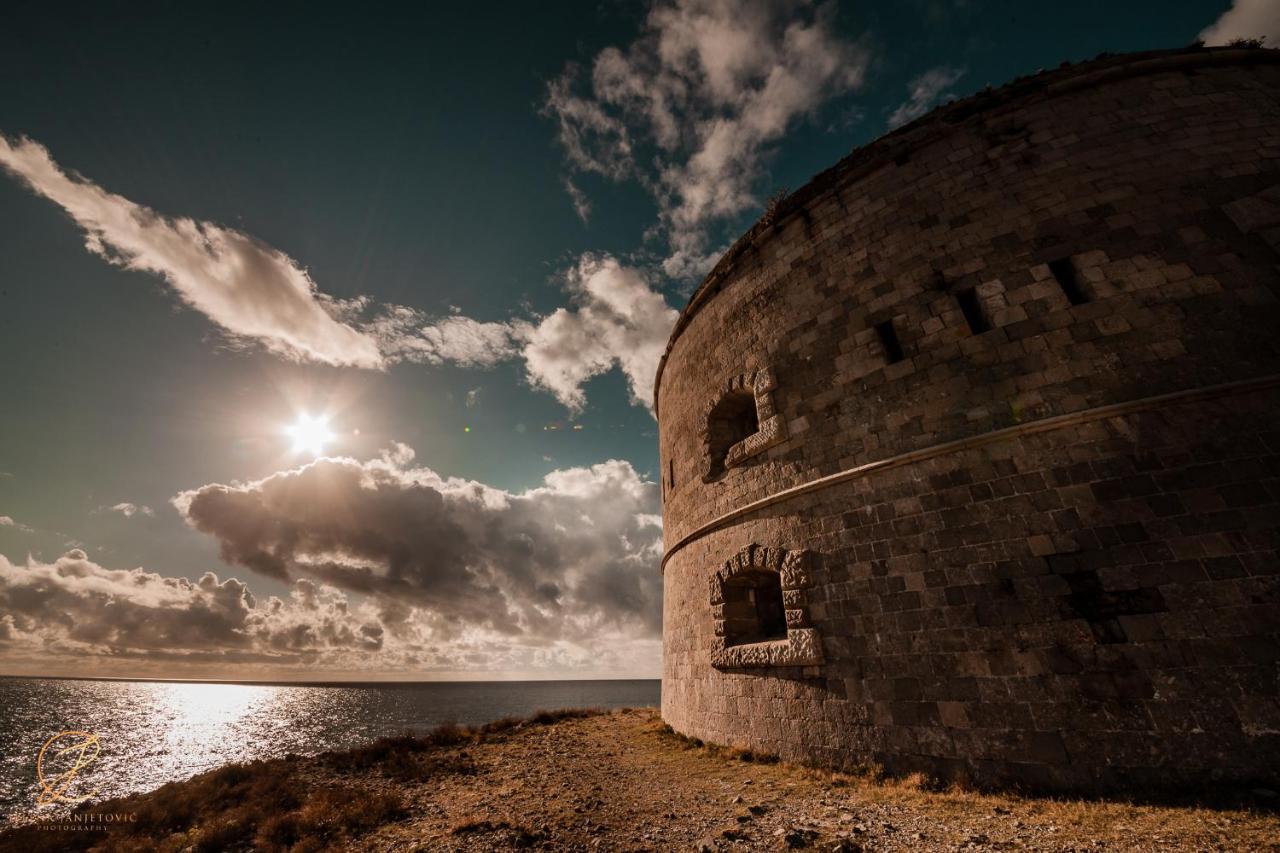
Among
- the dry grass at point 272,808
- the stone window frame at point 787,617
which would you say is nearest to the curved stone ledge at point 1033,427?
the stone window frame at point 787,617

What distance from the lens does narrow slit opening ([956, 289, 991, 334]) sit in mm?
5895

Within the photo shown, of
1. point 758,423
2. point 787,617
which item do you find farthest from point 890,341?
point 787,617

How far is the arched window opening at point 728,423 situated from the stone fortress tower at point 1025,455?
2.50 feet

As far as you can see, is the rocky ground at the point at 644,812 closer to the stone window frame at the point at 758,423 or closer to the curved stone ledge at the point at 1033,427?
the curved stone ledge at the point at 1033,427

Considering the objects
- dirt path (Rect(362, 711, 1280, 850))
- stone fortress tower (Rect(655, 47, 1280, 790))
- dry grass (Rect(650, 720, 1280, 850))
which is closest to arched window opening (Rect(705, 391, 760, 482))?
stone fortress tower (Rect(655, 47, 1280, 790))

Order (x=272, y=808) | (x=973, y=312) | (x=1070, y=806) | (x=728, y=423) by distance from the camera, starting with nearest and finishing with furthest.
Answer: (x=1070, y=806) < (x=272, y=808) < (x=973, y=312) < (x=728, y=423)

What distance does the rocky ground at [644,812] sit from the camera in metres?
3.37

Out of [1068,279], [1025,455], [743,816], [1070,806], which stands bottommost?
[743,816]

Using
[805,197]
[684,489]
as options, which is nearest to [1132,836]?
[684,489]

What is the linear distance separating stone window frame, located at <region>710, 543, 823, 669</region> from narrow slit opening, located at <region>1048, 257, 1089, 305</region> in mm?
4371

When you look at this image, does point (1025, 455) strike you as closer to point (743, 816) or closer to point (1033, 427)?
Result: point (1033, 427)

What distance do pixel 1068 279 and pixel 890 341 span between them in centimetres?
197

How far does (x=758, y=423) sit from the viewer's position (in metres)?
7.91

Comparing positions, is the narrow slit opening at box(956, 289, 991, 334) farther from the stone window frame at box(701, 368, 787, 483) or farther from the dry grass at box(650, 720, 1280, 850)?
the dry grass at box(650, 720, 1280, 850)
